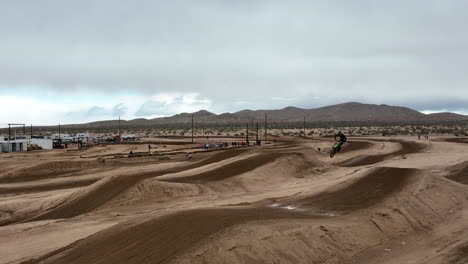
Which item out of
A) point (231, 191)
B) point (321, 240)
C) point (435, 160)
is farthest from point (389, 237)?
point (435, 160)

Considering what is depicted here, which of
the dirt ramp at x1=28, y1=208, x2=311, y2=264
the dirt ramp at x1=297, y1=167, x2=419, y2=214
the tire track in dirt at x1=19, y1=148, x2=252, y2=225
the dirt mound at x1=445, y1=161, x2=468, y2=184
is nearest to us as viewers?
the dirt ramp at x1=28, y1=208, x2=311, y2=264

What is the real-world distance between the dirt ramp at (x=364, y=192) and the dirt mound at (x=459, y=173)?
24.9 ft

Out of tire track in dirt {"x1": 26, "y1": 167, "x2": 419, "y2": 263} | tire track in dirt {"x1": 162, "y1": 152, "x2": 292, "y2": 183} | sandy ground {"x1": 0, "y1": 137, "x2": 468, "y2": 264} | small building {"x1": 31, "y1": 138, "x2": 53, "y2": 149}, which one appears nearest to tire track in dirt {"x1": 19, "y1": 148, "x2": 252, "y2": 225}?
sandy ground {"x1": 0, "y1": 137, "x2": 468, "y2": 264}

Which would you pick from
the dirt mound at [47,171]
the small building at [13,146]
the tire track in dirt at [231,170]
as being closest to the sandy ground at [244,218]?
the tire track in dirt at [231,170]

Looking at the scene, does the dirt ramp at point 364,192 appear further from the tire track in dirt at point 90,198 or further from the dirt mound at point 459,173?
the tire track in dirt at point 90,198

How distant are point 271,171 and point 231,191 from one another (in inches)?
251

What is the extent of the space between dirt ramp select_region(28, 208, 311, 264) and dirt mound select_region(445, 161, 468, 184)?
2105cm

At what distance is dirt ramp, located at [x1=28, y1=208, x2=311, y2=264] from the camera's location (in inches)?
419

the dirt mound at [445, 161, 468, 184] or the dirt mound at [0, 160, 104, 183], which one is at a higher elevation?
the dirt mound at [445, 161, 468, 184]

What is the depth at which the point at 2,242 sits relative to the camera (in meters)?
15.1

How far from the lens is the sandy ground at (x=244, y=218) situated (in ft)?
36.8

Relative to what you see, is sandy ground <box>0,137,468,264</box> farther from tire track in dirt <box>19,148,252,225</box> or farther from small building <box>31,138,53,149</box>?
small building <box>31,138,53,149</box>

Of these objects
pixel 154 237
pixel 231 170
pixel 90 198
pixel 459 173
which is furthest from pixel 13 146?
pixel 154 237

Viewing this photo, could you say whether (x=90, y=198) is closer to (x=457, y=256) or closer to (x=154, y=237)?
(x=154, y=237)
